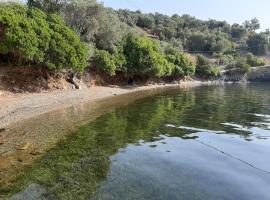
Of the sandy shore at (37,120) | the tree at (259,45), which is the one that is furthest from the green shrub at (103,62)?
the tree at (259,45)

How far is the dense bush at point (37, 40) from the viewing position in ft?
125

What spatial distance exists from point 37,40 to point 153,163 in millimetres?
27148

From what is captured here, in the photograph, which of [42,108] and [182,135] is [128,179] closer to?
[182,135]

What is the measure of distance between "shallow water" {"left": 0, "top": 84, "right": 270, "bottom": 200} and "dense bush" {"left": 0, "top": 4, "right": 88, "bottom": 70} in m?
14.1

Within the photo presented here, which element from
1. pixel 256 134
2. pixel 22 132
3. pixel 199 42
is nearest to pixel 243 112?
pixel 256 134

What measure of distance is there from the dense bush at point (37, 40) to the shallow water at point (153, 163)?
46.4 feet

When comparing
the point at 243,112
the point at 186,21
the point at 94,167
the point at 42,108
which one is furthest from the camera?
the point at 186,21

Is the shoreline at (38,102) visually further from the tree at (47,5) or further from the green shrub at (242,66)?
the green shrub at (242,66)

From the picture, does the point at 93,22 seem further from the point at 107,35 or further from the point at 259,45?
the point at 259,45

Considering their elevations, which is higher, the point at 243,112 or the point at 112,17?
the point at 112,17

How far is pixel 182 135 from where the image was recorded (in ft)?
82.7

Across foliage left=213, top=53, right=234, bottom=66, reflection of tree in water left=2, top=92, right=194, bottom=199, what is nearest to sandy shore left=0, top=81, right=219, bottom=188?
reflection of tree in water left=2, top=92, right=194, bottom=199

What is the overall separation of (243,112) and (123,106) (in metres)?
12.6

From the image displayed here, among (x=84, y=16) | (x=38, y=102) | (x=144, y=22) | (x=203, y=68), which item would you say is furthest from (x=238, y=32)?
(x=38, y=102)
